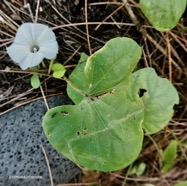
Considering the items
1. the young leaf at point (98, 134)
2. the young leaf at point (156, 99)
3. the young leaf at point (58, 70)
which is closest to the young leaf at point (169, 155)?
the young leaf at point (156, 99)

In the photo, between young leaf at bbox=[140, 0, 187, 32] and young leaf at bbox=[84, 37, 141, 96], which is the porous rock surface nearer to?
young leaf at bbox=[84, 37, 141, 96]

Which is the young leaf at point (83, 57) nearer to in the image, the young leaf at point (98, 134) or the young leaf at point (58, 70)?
the young leaf at point (58, 70)

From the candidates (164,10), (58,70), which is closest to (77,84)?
(58,70)

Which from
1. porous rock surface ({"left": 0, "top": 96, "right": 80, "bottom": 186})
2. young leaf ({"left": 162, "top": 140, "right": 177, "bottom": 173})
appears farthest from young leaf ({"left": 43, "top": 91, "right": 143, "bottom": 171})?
young leaf ({"left": 162, "top": 140, "right": 177, "bottom": 173})

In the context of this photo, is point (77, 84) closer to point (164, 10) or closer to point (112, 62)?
point (112, 62)

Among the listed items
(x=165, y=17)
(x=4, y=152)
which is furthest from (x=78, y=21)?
(x=4, y=152)
